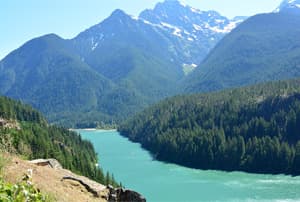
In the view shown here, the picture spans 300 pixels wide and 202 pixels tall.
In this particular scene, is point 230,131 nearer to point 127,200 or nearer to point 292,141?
point 292,141

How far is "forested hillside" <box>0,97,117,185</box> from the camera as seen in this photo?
365ft

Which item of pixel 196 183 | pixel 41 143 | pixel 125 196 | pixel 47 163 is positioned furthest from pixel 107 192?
pixel 196 183

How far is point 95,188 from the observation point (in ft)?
87.5

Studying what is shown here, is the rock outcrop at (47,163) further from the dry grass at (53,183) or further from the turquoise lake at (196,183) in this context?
the turquoise lake at (196,183)

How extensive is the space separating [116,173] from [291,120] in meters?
72.4

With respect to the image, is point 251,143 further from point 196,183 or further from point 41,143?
point 41,143

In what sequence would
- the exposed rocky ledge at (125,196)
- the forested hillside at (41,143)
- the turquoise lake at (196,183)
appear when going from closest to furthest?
the exposed rocky ledge at (125,196), the turquoise lake at (196,183), the forested hillside at (41,143)

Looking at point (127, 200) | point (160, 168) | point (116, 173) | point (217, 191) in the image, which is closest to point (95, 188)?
point (127, 200)

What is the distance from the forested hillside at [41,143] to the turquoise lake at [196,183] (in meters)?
10.8

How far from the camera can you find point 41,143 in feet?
411

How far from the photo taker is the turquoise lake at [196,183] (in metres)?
107

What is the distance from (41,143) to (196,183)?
42.7 metres

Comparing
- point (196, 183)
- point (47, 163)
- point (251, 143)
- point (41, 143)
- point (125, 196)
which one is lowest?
point (196, 183)

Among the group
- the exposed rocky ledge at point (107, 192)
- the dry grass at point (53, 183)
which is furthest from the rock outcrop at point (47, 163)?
the exposed rocky ledge at point (107, 192)
